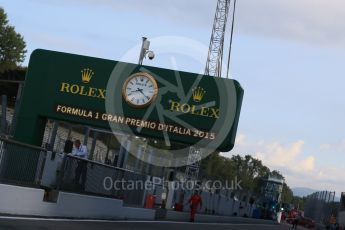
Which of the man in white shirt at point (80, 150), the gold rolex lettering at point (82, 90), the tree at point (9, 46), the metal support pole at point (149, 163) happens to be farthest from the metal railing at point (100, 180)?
the tree at point (9, 46)

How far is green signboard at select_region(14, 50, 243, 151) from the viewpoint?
22.0 metres

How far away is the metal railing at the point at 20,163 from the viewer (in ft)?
48.0

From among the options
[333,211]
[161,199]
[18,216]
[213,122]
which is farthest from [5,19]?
[18,216]

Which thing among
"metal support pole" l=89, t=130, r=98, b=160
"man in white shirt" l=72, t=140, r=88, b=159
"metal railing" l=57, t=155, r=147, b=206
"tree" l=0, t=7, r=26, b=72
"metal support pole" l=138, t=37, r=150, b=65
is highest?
"tree" l=0, t=7, r=26, b=72

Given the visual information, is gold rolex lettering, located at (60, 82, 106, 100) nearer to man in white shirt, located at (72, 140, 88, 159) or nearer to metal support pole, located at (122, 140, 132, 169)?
metal support pole, located at (122, 140, 132, 169)

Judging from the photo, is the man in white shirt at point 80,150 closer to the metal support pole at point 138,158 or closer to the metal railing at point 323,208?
the metal support pole at point 138,158

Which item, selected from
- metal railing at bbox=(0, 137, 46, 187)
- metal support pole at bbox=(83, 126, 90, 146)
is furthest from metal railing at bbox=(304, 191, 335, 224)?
metal railing at bbox=(0, 137, 46, 187)

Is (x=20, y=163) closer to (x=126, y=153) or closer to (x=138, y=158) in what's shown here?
(x=126, y=153)

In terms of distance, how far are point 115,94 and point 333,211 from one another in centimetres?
3891

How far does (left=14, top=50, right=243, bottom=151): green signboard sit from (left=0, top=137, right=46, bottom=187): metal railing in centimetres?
652

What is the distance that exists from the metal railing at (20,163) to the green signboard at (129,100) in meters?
6.52

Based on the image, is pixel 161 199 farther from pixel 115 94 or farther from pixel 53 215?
pixel 53 215

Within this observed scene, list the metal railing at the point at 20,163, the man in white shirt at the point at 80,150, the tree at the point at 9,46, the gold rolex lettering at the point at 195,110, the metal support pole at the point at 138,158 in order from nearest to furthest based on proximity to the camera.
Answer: the metal railing at the point at 20,163 < the man in white shirt at the point at 80,150 < the gold rolex lettering at the point at 195,110 < the metal support pole at the point at 138,158 < the tree at the point at 9,46

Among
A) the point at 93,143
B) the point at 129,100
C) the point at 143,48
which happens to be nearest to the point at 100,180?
the point at 93,143
